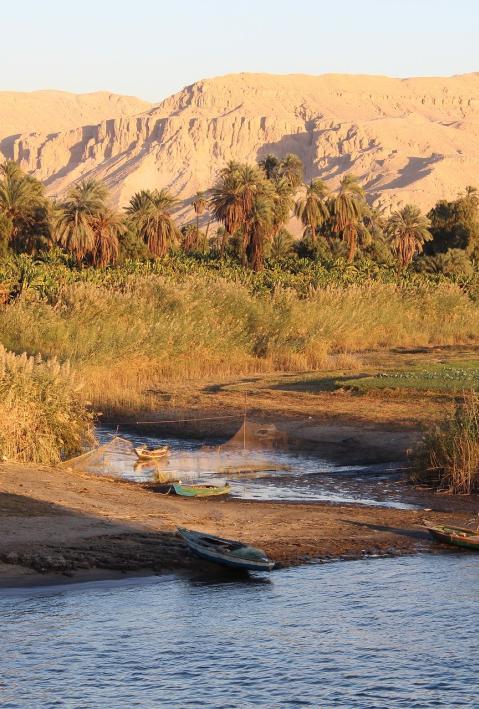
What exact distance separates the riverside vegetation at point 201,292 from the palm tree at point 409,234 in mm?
135

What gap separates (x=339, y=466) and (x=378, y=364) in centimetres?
1844

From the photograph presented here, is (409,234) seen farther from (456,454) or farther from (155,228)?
(456,454)

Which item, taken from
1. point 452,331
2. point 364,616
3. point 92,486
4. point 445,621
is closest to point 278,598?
point 364,616

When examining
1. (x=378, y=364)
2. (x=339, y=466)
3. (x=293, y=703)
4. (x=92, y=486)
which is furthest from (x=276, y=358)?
(x=293, y=703)

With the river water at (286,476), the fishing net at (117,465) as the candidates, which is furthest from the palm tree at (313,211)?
the fishing net at (117,465)

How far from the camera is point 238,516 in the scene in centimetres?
1678

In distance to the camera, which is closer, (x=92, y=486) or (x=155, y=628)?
(x=155, y=628)

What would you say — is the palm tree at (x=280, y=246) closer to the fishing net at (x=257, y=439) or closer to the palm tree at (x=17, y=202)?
the palm tree at (x=17, y=202)

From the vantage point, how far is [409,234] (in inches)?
3103

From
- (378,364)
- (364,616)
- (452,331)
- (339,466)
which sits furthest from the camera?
(452,331)

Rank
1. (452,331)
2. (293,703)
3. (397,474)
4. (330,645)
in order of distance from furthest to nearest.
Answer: (452,331) < (397,474) < (330,645) < (293,703)

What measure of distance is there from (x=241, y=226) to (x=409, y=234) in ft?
44.1

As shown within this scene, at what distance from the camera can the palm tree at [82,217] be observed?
5856 cm

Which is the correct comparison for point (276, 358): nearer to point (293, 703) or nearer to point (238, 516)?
point (238, 516)
